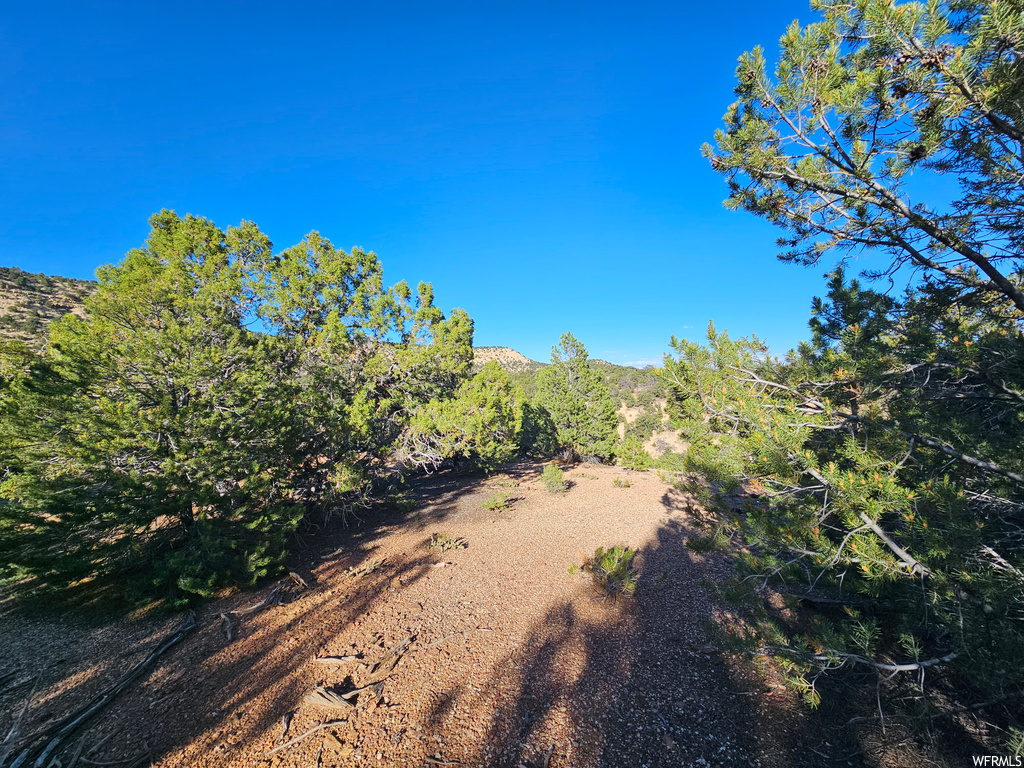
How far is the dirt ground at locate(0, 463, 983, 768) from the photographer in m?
3.22

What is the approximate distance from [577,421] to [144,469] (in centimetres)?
1563

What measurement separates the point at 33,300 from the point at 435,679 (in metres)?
46.9

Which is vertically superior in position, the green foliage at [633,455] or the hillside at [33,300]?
the hillside at [33,300]

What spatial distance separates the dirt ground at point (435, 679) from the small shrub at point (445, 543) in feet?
2.53

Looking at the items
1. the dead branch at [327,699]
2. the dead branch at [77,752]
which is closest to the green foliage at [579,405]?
the dead branch at [327,699]

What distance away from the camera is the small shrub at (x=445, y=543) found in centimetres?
817

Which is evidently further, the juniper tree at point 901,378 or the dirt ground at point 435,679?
the dirt ground at point 435,679

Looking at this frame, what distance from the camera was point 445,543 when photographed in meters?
8.26

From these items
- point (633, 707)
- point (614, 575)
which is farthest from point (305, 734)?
point (614, 575)

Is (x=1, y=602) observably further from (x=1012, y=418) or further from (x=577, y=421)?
(x=577, y=421)

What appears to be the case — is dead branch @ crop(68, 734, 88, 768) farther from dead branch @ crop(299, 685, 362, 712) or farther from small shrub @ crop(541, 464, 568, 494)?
small shrub @ crop(541, 464, 568, 494)

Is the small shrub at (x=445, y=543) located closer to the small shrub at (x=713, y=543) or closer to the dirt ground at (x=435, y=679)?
the dirt ground at (x=435, y=679)

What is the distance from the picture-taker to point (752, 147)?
3254 mm

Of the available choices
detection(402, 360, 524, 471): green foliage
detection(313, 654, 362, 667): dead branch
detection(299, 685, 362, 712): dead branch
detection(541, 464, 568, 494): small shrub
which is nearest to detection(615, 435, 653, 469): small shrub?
detection(541, 464, 568, 494): small shrub
